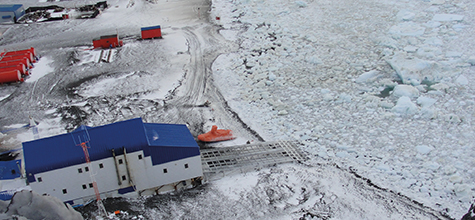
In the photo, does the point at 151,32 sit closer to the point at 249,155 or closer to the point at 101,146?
the point at 249,155

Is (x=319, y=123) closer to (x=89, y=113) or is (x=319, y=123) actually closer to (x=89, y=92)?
(x=89, y=113)

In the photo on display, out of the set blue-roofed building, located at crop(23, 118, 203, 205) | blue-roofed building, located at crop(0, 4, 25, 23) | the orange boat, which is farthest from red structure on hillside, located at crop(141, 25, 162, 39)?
blue-roofed building, located at crop(23, 118, 203, 205)

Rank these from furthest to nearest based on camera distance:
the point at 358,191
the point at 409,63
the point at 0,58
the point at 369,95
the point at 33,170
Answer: the point at 0,58 < the point at 409,63 < the point at 369,95 < the point at 358,191 < the point at 33,170

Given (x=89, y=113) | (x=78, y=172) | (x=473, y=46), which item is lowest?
(x=473, y=46)

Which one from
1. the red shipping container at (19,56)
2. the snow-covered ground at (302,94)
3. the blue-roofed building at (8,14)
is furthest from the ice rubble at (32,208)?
the blue-roofed building at (8,14)

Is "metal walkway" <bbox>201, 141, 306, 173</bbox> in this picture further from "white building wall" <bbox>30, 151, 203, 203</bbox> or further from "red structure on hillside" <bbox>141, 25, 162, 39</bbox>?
"red structure on hillside" <bbox>141, 25, 162, 39</bbox>

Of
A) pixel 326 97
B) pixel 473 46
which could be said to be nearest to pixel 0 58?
pixel 326 97

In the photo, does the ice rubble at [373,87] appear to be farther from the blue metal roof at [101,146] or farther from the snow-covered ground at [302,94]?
the blue metal roof at [101,146]
